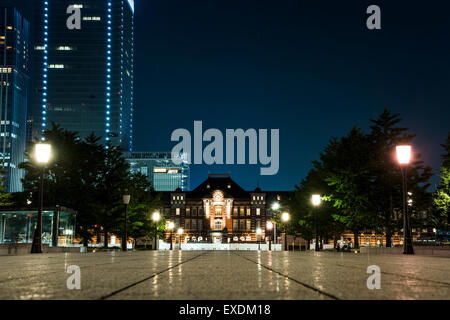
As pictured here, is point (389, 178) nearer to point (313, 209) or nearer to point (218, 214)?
point (313, 209)

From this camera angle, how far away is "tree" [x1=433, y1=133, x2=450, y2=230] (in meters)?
34.6

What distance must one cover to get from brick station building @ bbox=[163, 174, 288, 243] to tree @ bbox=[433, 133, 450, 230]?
263ft

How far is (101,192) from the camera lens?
137 ft

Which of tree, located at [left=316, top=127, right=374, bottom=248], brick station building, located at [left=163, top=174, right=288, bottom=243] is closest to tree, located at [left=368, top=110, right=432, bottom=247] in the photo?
tree, located at [left=316, top=127, right=374, bottom=248]

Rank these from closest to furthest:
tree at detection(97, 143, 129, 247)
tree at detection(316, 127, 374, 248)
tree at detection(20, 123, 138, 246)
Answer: tree at detection(316, 127, 374, 248) < tree at detection(20, 123, 138, 246) < tree at detection(97, 143, 129, 247)

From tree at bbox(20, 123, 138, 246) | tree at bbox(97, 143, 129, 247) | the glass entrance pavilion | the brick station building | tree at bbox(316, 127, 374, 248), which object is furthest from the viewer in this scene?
the brick station building

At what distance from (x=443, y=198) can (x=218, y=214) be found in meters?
84.9

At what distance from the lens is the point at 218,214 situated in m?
117

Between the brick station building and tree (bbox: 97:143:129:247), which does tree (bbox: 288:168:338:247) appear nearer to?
tree (bbox: 97:143:129:247)

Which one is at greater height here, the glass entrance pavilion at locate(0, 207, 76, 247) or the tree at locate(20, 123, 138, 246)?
the tree at locate(20, 123, 138, 246)

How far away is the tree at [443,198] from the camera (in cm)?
3463

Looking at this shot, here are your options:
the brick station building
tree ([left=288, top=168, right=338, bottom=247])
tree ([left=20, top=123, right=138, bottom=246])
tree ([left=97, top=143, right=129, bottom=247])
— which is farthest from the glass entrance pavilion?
the brick station building

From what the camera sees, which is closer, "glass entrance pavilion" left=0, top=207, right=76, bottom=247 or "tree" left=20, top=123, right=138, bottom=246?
"glass entrance pavilion" left=0, top=207, right=76, bottom=247
